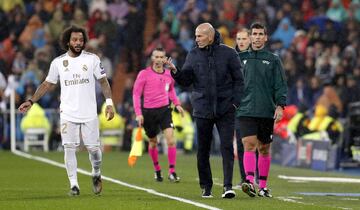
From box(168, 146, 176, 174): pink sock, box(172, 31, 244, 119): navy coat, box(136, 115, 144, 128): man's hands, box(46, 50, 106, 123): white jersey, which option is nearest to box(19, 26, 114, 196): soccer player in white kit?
box(46, 50, 106, 123): white jersey

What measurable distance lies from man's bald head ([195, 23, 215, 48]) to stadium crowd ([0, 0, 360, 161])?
16716 mm

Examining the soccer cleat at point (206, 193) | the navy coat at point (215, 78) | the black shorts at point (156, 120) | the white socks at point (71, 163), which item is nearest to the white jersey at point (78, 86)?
the white socks at point (71, 163)

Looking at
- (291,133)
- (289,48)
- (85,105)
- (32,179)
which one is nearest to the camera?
(85,105)

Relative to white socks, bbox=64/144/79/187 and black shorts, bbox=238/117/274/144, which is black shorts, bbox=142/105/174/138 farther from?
white socks, bbox=64/144/79/187

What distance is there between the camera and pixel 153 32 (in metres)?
37.3

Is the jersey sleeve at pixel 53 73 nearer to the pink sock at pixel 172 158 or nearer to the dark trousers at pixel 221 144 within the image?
the dark trousers at pixel 221 144

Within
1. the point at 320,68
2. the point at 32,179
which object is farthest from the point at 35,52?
the point at 32,179

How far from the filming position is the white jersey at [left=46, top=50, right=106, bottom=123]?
657 inches

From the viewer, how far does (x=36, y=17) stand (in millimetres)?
36656

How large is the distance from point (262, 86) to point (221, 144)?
3.97 ft

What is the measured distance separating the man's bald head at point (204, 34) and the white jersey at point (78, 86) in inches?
61.0

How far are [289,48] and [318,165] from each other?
314 inches

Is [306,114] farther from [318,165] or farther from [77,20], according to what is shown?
[77,20]

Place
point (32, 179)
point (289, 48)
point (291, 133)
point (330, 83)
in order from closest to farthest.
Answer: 1. point (32, 179)
2. point (291, 133)
3. point (330, 83)
4. point (289, 48)
